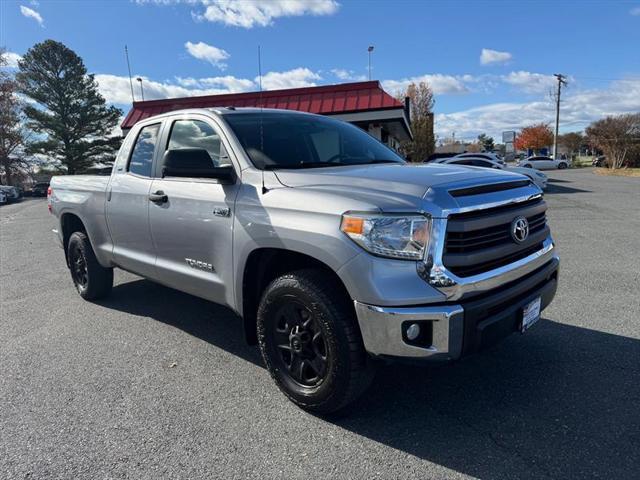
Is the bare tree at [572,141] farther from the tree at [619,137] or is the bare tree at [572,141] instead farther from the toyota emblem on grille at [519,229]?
the toyota emblem on grille at [519,229]

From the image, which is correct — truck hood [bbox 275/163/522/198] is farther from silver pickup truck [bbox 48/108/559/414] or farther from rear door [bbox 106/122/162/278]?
rear door [bbox 106/122/162/278]

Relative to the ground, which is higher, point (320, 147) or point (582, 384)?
point (320, 147)

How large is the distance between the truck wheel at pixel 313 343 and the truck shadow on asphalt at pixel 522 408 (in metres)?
0.30

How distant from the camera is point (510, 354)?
3736 mm

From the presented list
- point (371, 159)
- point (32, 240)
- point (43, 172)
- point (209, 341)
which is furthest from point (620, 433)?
point (43, 172)

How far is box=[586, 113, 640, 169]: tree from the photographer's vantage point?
3762 centimetres

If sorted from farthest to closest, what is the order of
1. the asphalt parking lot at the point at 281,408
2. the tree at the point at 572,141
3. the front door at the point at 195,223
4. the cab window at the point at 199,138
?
1. the tree at the point at 572,141
2. the cab window at the point at 199,138
3. the front door at the point at 195,223
4. the asphalt parking lot at the point at 281,408

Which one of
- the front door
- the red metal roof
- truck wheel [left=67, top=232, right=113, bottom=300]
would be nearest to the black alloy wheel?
the front door

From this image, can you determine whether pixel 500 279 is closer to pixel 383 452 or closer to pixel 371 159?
pixel 383 452

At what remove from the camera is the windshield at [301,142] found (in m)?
3.49

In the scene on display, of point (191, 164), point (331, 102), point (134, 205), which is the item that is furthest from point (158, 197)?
point (331, 102)

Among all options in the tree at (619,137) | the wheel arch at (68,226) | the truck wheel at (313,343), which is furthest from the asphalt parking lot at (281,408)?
the tree at (619,137)

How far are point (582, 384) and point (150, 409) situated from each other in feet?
9.66

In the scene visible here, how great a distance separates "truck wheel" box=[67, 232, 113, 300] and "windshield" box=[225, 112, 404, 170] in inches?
105
